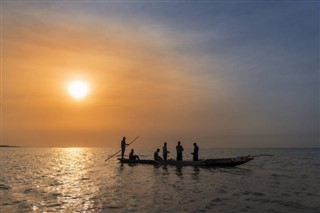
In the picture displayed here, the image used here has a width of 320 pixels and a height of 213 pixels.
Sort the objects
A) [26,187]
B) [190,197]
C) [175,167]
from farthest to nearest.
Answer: [175,167]
[26,187]
[190,197]

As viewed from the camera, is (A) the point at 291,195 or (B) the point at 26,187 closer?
(A) the point at 291,195

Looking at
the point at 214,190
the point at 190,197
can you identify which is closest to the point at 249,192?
the point at 214,190

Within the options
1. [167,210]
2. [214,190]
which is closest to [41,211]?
[167,210]

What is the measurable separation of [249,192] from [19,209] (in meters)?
13.1

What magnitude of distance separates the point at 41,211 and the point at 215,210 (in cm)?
787

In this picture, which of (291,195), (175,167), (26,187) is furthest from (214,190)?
(175,167)

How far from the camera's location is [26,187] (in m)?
21.5

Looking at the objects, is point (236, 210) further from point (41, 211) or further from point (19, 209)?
point (19, 209)

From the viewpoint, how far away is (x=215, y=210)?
47.7ft

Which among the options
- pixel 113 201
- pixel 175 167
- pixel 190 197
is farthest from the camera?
pixel 175 167

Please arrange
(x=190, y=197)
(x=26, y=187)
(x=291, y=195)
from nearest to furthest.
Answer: (x=190, y=197), (x=291, y=195), (x=26, y=187)

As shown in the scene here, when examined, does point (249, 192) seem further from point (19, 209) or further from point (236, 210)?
point (19, 209)

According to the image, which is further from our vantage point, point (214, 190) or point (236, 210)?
point (214, 190)

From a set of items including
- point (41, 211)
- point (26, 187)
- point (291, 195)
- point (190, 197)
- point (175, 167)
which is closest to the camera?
point (41, 211)
